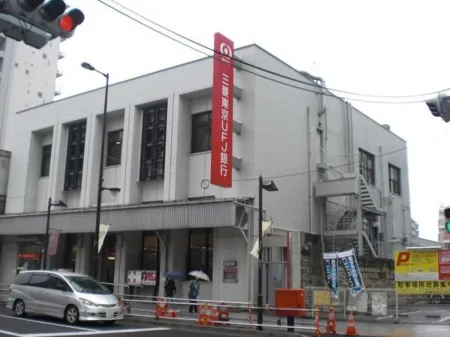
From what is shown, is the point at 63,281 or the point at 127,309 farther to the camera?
the point at 127,309

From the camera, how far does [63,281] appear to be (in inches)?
709

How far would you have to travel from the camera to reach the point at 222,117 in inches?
947

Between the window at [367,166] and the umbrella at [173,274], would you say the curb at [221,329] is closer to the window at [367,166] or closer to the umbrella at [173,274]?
the umbrella at [173,274]

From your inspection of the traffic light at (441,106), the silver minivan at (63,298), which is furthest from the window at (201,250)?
the traffic light at (441,106)

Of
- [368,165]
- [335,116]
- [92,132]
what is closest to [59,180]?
[92,132]

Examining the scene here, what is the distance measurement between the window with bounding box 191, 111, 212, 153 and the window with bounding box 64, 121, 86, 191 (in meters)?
8.69

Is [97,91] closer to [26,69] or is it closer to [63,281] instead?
[63,281]

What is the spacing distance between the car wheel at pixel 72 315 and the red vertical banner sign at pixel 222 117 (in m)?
8.50

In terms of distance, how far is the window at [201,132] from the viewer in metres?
27.3

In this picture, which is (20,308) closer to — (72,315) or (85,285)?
(85,285)

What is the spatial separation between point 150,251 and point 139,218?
3.67 metres

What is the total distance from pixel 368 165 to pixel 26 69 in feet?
203

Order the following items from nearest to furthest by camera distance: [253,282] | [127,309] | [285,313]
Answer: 1. [285,313]
2. [127,309]
3. [253,282]

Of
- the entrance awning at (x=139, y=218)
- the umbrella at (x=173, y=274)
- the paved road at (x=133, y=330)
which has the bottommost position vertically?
the paved road at (x=133, y=330)
